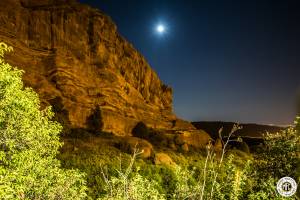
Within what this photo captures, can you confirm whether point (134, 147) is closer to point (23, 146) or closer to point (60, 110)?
point (60, 110)

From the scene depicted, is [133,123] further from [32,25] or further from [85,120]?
[32,25]

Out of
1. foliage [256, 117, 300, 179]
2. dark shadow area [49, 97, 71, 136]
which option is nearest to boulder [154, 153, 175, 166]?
dark shadow area [49, 97, 71, 136]

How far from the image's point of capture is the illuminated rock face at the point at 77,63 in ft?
288

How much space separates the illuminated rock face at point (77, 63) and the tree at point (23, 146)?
2477 inches

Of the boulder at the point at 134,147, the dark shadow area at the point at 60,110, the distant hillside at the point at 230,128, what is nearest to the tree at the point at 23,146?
the boulder at the point at 134,147

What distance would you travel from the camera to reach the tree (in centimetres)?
1472

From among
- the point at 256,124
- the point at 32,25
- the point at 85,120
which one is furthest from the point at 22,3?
the point at 256,124

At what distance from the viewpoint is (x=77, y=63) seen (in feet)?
327

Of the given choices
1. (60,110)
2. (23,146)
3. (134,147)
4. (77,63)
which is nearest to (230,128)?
(77,63)

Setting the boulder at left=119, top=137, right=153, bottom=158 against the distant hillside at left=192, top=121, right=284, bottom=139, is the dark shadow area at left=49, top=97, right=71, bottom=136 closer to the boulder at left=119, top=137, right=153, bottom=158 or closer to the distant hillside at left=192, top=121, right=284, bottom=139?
the boulder at left=119, top=137, right=153, bottom=158

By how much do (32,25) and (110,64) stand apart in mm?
23967

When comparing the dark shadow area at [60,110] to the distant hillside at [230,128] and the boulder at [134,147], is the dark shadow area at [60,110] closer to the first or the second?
the boulder at [134,147]

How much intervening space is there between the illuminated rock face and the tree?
6292 cm

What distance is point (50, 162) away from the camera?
18.5 m
